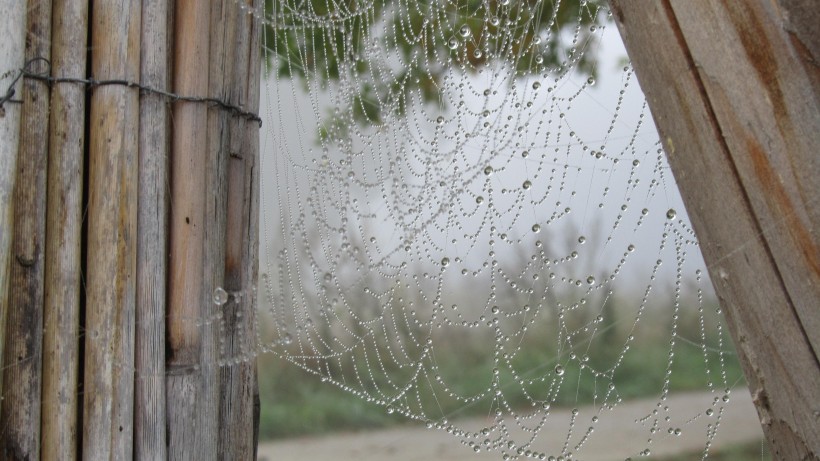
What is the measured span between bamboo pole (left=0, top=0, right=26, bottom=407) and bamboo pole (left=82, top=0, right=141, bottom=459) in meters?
0.10

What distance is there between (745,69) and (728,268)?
196mm

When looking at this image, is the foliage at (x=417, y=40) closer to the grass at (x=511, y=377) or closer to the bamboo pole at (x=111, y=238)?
the bamboo pole at (x=111, y=238)

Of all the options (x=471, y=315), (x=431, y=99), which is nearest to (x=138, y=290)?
(x=431, y=99)

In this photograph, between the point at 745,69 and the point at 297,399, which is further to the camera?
the point at 297,399

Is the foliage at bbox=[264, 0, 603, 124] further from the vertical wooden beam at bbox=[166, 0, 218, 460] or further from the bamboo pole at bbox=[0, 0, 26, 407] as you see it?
the bamboo pole at bbox=[0, 0, 26, 407]

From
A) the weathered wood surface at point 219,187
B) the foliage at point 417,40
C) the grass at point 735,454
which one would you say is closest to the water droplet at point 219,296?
the weathered wood surface at point 219,187

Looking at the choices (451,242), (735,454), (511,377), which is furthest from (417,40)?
(735,454)

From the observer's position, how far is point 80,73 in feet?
3.71

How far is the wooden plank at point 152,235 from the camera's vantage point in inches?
44.3

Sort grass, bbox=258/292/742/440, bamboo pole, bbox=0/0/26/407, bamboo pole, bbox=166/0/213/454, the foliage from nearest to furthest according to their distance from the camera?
bamboo pole, bbox=0/0/26/407
bamboo pole, bbox=166/0/213/454
the foliage
grass, bbox=258/292/742/440

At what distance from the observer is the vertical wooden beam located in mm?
1148

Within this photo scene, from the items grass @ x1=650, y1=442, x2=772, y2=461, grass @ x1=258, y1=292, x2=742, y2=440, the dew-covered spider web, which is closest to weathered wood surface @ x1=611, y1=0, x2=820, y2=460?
the dew-covered spider web

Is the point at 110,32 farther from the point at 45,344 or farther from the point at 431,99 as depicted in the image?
the point at 431,99

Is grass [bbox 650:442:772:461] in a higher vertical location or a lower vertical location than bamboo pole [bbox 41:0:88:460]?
lower
